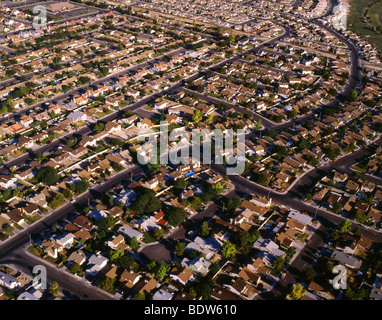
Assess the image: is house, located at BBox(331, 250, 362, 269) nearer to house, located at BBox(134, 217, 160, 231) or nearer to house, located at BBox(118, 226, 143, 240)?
house, located at BBox(134, 217, 160, 231)

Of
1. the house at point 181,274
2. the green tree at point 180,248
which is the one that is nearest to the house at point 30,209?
the green tree at point 180,248

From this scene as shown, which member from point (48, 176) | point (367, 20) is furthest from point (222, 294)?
point (367, 20)

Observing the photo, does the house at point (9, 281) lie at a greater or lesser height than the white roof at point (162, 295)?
greater

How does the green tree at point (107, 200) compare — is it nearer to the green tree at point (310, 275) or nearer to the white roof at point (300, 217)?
the white roof at point (300, 217)

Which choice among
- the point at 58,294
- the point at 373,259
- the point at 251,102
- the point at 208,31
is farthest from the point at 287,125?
the point at 208,31

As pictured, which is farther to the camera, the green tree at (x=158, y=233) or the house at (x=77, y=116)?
the house at (x=77, y=116)

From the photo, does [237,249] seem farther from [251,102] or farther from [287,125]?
[251,102]

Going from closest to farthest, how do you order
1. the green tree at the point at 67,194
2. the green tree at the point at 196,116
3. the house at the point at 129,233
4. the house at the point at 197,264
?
the house at the point at 197,264
the house at the point at 129,233
the green tree at the point at 67,194
the green tree at the point at 196,116

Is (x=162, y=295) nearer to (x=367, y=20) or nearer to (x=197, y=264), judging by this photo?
(x=197, y=264)
